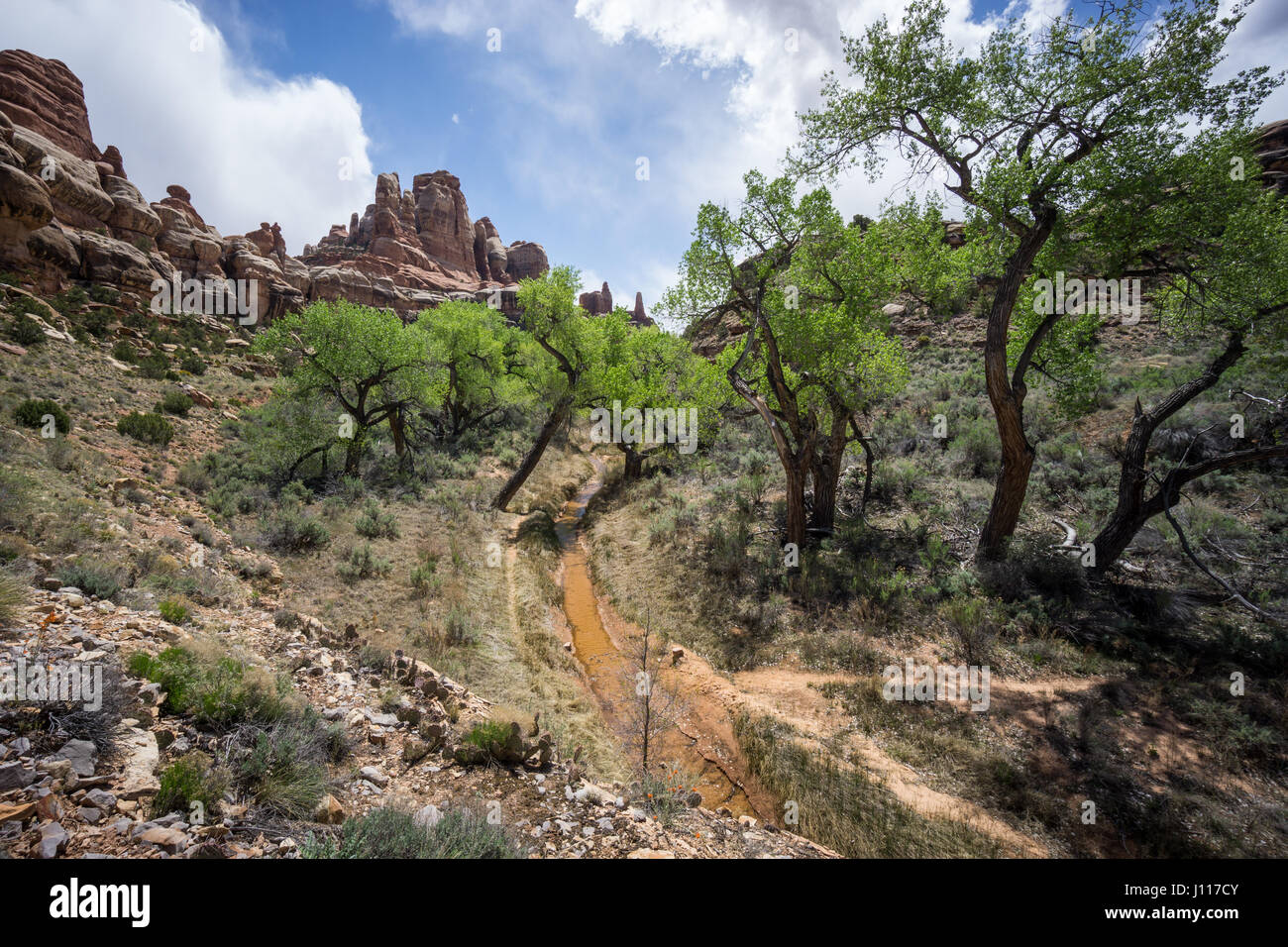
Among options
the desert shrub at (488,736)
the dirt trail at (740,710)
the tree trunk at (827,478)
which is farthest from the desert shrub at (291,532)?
the tree trunk at (827,478)

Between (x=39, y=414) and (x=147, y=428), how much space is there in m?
2.53

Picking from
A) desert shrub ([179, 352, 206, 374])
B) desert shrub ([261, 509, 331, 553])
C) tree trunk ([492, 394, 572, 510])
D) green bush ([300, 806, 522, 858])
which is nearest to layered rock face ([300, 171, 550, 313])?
desert shrub ([179, 352, 206, 374])

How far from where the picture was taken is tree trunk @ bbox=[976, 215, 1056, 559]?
881cm

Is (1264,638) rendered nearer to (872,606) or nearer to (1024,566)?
(1024,566)

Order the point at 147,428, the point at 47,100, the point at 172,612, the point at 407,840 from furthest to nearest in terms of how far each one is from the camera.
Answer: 1. the point at 47,100
2. the point at 147,428
3. the point at 172,612
4. the point at 407,840

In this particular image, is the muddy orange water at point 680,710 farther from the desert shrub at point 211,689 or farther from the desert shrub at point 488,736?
the desert shrub at point 211,689

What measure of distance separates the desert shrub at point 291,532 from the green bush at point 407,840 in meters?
9.58

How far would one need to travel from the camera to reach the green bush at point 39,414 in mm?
11148

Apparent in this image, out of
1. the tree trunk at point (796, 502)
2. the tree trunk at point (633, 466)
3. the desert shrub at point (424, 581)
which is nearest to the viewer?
the desert shrub at point (424, 581)

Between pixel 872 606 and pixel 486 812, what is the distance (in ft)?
27.2

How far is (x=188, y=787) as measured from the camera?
3.04 meters

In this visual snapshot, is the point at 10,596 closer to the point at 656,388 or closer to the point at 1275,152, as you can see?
the point at 656,388

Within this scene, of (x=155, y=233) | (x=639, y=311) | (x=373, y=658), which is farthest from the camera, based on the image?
(x=639, y=311)

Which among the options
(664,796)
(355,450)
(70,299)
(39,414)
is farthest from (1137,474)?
(70,299)
